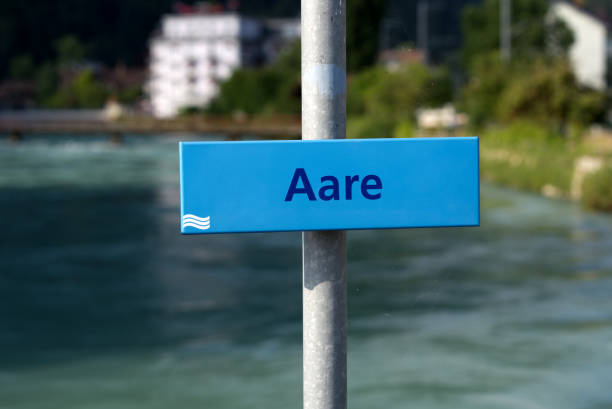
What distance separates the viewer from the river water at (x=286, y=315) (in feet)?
36.6

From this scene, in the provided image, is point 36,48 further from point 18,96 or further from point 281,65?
point 281,65

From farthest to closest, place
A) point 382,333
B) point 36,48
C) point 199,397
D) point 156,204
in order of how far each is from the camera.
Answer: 1. point 36,48
2. point 156,204
3. point 382,333
4. point 199,397

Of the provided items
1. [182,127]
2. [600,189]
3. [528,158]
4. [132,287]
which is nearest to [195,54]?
[182,127]

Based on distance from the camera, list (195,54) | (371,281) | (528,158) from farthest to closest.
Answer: (195,54) → (528,158) → (371,281)

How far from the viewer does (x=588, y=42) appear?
90.6 meters

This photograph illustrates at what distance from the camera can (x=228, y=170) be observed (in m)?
3.11

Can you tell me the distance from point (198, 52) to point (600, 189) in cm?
13130

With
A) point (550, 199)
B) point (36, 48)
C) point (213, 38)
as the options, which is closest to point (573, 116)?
point (550, 199)

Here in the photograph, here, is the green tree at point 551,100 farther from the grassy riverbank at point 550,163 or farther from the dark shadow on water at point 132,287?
the dark shadow on water at point 132,287

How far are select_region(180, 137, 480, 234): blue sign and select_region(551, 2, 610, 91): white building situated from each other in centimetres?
8631

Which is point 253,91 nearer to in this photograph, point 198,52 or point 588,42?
point 588,42

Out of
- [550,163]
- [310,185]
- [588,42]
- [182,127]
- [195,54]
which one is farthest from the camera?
[195,54]

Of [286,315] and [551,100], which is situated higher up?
[551,100]

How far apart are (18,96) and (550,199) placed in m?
134
